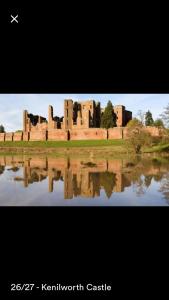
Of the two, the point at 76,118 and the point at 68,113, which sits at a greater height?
the point at 68,113

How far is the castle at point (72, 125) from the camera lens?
43850 millimetres

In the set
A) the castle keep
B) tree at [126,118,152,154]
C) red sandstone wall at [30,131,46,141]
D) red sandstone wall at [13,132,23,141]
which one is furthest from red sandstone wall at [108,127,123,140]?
red sandstone wall at [13,132,23,141]

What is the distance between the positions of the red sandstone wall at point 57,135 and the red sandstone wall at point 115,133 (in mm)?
8350

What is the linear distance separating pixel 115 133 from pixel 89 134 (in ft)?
15.3

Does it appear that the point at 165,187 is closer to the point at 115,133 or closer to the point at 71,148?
the point at 71,148

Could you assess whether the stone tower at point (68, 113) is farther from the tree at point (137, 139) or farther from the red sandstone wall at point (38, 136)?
the tree at point (137, 139)

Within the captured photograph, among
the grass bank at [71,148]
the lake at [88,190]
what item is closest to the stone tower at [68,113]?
the grass bank at [71,148]

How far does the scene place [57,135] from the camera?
47906 mm

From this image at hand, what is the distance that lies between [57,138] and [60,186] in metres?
37.9

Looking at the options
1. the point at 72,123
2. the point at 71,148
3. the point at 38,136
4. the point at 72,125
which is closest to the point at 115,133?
the point at 71,148

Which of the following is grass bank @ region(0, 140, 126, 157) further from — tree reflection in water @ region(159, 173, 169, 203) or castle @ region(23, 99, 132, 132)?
tree reflection in water @ region(159, 173, 169, 203)
